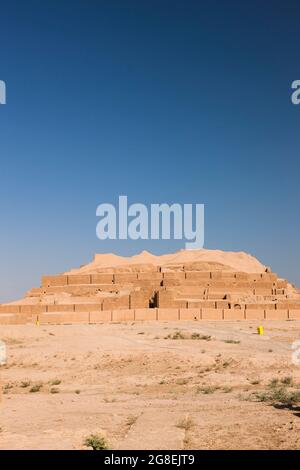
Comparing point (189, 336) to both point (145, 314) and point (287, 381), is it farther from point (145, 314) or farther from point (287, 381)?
point (287, 381)

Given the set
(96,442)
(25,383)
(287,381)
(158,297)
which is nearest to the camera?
(96,442)

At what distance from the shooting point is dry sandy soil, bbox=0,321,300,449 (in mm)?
7996

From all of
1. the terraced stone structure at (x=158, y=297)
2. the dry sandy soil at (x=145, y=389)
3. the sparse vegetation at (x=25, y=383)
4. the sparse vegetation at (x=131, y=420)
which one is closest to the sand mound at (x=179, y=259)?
the terraced stone structure at (x=158, y=297)

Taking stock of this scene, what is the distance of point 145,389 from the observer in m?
14.5

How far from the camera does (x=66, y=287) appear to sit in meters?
52.1

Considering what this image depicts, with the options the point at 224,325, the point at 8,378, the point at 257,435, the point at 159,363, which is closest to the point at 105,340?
the point at 159,363

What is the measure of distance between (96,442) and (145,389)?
736cm

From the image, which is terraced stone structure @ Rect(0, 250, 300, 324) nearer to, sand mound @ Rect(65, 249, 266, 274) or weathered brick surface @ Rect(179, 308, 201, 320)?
weathered brick surface @ Rect(179, 308, 201, 320)

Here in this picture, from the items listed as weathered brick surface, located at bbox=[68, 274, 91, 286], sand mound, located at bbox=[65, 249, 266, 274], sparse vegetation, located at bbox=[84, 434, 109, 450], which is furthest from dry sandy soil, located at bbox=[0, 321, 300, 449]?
sand mound, located at bbox=[65, 249, 266, 274]

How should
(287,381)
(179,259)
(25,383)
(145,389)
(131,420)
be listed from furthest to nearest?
1. (179,259)
2. (25,383)
3. (145,389)
4. (287,381)
5. (131,420)

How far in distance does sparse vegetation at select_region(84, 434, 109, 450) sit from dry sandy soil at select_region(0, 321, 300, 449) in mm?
125

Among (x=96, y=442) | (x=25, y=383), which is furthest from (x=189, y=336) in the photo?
(x=96, y=442)
